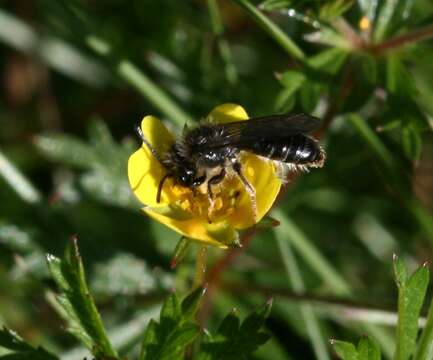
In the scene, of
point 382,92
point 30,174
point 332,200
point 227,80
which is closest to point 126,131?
point 30,174

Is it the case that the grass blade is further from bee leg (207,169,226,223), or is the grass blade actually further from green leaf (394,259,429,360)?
green leaf (394,259,429,360)

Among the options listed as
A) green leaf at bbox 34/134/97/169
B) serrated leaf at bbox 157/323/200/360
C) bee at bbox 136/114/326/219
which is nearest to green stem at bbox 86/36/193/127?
green leaf at bbox 34/134/97/169

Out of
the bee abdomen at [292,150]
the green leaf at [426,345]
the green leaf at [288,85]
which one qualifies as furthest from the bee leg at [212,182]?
the green leaf at [426,345]

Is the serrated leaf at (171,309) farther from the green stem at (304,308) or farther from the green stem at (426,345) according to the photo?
the green stem at (304,308)

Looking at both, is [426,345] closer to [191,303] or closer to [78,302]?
[191,303]

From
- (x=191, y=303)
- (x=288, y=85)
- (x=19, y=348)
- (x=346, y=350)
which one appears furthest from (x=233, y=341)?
(x=288, y=85)

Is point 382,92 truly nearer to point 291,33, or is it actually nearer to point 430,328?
point 291,33
